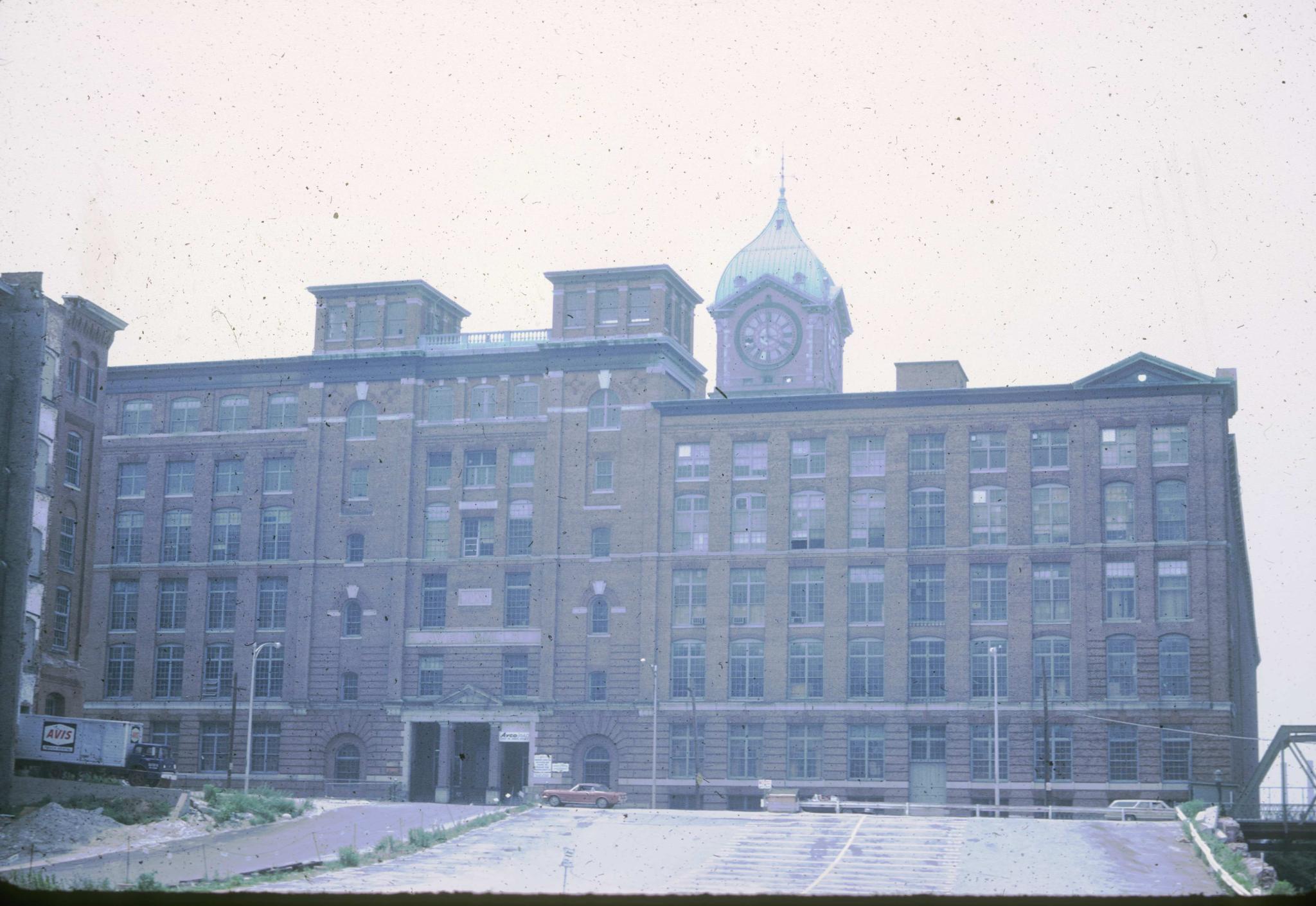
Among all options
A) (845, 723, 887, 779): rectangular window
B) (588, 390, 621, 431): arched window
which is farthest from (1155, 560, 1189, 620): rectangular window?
(588, 390, 621, 431): arched window

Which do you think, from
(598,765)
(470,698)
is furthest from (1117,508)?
(470,698)

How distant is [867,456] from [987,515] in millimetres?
6454

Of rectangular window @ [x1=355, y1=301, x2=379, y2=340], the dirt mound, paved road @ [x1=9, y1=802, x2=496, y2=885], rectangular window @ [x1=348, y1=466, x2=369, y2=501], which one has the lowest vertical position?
paved road @ [x1=9, y1=802, x2=496, y2=885]

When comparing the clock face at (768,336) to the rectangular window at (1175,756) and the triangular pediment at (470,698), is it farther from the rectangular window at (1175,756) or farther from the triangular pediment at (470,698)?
the rectangular window at (1175,756)

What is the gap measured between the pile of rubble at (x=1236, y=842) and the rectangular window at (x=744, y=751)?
79.1 ft

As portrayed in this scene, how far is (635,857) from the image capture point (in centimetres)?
4656

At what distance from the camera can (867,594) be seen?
272ft

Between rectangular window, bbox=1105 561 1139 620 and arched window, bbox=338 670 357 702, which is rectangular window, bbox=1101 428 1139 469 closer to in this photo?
rectangular window, bbox=1105 561 1139 620

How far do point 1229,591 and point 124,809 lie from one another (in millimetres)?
52513

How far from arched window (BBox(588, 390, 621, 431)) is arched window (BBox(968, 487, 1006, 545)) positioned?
60.1 feet

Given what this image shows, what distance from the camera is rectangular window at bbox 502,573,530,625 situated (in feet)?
286

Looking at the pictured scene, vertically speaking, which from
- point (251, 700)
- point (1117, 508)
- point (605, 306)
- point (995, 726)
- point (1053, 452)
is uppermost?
point (605, 306)

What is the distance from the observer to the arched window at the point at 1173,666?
258 feet

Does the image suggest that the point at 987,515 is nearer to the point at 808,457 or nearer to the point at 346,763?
the point at 808,457
